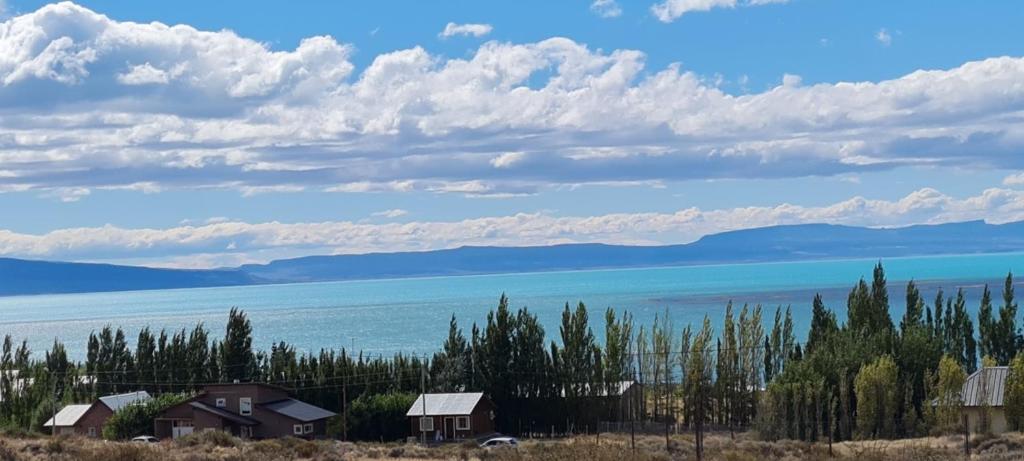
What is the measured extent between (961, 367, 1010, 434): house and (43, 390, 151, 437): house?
33.6 m

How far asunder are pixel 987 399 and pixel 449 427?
68.3 ft

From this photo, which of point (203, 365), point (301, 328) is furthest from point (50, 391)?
point (301, 328)

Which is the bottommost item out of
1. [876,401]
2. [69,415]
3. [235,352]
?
[69,415]

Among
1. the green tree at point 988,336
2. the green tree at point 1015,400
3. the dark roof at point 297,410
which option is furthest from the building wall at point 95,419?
the green tree at point 988,336

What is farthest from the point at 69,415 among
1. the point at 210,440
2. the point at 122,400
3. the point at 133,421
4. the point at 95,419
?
the point at 210,440

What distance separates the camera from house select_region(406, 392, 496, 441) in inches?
2136

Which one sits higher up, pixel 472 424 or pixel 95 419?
pixel 95 419

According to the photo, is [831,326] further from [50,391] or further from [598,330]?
[598,330]

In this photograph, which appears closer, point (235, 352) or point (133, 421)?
point (133, 421)

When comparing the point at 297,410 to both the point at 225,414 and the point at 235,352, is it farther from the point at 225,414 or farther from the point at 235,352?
the point at 235,352

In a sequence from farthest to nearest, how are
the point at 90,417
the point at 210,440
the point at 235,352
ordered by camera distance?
the point at 235,352 < the point at 90,417 < the point at 210,440

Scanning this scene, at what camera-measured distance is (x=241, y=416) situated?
5506 centimetres

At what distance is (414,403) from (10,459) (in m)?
27.7

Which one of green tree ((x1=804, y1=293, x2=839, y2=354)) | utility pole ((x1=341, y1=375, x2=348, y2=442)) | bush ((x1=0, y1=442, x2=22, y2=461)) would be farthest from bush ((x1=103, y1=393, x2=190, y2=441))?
green tree ((x1=804, y1=293, x2=839, y2=354))
